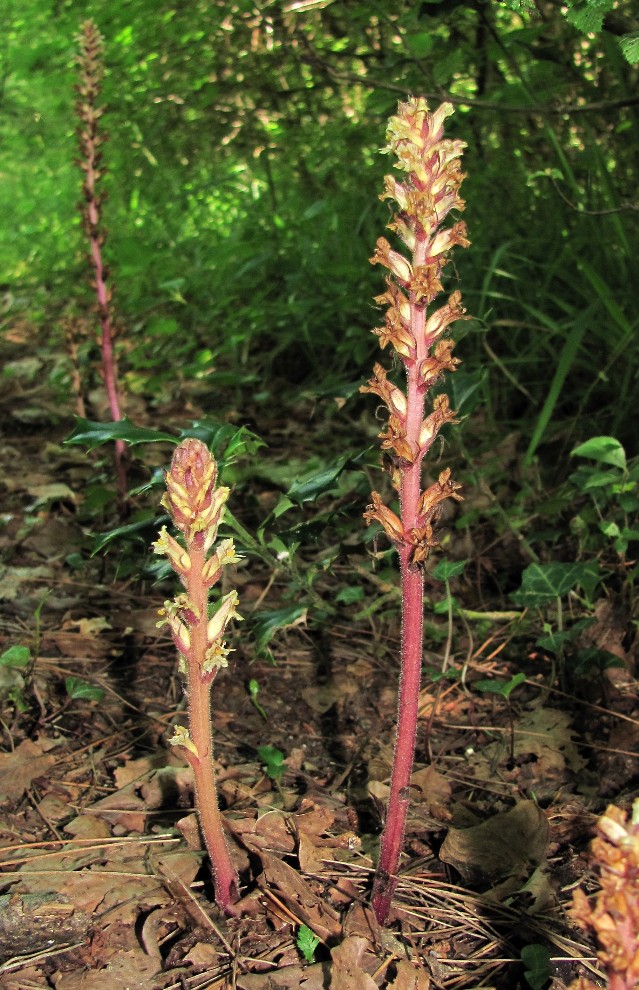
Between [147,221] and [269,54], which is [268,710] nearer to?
[269,54]

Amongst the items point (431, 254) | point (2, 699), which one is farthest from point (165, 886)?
point (431, 254)

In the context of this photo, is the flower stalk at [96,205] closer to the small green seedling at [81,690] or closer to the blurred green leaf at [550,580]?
the small green seedling at [81,690]

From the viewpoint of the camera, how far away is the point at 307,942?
1.59 m

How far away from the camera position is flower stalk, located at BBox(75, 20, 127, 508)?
10.5ft

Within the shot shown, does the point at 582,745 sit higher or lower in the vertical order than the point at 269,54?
lower

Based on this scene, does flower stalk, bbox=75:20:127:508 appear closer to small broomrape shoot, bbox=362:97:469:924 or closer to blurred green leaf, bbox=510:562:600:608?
blurred green leaf, bbox=510:562:600:608

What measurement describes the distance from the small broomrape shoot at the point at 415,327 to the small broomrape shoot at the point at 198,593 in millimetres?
254

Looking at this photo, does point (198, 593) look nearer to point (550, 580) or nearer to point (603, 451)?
point (550, 580)

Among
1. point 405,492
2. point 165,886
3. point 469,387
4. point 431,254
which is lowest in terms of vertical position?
point 165,886

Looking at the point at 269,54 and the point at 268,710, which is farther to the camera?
the point at 269,54

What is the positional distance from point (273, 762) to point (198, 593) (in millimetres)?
792

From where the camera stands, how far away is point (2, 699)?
7.72 ft

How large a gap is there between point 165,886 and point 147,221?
4.97 metres

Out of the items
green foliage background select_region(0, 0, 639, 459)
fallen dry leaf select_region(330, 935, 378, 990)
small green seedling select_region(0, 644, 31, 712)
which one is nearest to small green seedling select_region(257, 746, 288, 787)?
fallen dry leaf select_region(330, 935, 378, 990)
